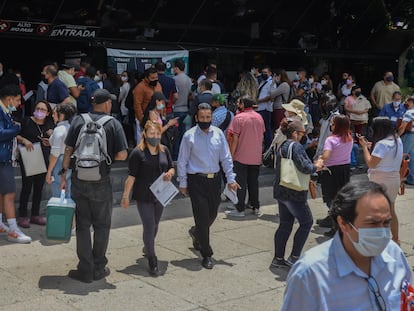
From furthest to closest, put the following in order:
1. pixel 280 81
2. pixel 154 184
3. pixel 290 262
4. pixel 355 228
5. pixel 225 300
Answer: pixel 280 81 → pixel 290 262 → pixel 154 184 → pixel 225 300 → pixel 355 228

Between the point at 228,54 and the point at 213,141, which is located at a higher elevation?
→ the point at 228,54

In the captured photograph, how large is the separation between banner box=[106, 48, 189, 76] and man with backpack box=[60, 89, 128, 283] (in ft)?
21.2

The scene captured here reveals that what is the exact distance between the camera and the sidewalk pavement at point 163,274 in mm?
6211

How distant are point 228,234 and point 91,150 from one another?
282cm

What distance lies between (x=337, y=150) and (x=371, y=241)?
5882 mm

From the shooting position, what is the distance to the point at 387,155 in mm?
7543

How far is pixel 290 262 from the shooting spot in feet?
24.1

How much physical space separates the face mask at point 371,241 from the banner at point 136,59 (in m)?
10.6

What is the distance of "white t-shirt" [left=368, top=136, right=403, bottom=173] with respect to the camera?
7488mm

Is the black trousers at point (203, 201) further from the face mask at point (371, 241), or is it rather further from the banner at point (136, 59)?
Result: the banner at point (136, 59)

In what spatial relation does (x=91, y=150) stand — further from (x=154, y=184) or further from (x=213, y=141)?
(x=213, y=141)

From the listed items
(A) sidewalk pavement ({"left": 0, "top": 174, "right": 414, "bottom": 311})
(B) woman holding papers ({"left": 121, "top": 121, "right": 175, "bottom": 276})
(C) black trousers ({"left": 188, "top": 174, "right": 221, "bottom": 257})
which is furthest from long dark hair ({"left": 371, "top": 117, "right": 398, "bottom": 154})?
(B) woman holding papers ({"left": 121, "top": 121, "right": 175, "bottom": 276})

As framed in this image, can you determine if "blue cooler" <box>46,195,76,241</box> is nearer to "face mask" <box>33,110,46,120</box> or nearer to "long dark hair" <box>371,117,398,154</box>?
"face mask" <box>33,110,46,120</box>

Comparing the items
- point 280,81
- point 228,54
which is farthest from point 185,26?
point 280,81
